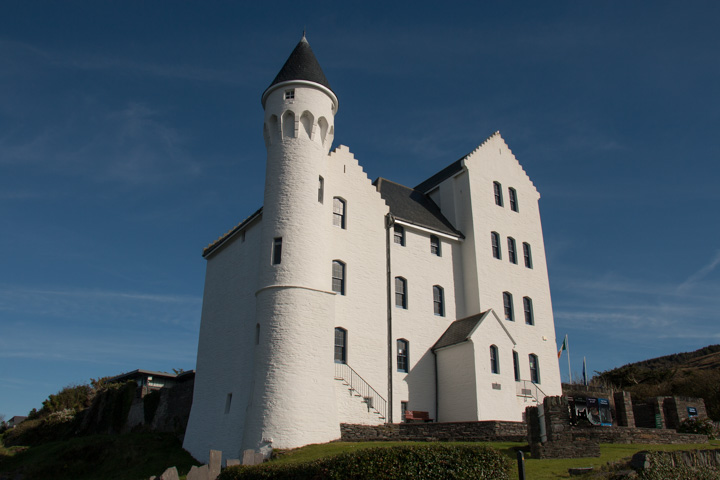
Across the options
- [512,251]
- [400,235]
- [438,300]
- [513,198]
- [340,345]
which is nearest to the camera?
[340,345]

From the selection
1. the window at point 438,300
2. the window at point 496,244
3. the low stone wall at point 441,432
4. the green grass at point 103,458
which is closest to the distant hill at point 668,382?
the window at point 496,244

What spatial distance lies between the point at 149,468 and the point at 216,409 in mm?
3671

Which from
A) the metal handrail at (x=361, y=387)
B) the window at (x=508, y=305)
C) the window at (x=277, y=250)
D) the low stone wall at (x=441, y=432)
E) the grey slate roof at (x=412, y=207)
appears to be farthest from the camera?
the window at (x=508, y=305)

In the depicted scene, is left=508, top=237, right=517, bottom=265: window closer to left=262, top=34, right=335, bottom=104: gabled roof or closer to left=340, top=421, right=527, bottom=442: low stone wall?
left=340, top=421, right=527, bottom=442: low stone wall

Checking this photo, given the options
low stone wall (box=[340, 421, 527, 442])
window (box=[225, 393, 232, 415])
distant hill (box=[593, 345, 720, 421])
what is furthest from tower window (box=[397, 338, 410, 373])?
distant hill (box=[593, 345, 720, 421])

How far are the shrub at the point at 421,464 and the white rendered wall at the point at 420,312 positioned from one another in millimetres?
13572

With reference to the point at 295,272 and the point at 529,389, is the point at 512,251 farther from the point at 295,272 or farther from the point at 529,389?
the point at 295,272

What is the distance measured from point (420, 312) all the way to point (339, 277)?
505cm

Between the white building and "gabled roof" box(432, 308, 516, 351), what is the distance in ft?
0.29

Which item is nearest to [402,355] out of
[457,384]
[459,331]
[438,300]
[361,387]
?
[457,384]

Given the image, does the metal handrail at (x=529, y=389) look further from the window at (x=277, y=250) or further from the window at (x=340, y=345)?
the window at (x=277, y=250)

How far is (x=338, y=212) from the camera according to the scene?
93.3 ft

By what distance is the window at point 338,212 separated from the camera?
92.7ft

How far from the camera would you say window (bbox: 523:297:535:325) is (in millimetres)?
33438
